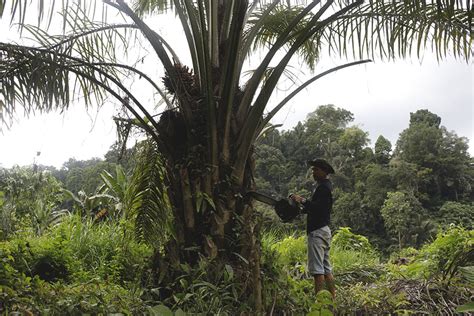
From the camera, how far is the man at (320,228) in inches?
171

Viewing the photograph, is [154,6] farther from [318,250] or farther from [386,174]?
[386,174]

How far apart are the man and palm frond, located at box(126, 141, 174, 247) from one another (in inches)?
54.5

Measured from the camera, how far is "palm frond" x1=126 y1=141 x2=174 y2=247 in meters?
4.71

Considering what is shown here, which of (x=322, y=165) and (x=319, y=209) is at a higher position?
(x=322, y=165)

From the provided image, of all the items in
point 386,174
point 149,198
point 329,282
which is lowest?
point 329,282

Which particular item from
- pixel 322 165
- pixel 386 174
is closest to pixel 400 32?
pixel 322 165

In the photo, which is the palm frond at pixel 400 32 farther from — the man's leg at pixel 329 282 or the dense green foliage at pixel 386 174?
the dense green foliage at pixel 386 174

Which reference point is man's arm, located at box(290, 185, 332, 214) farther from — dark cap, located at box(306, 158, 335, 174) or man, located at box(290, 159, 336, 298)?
dark cap, located at box(306, 158, 335, 174)

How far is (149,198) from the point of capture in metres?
4.80

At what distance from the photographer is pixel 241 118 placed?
3.87m

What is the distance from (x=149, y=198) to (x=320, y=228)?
172 cm

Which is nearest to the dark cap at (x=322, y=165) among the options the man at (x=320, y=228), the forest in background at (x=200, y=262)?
the man at (x=320, y=228)

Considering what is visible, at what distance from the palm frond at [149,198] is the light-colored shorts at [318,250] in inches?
55.0

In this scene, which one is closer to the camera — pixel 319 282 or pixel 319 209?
pixel 319 282
